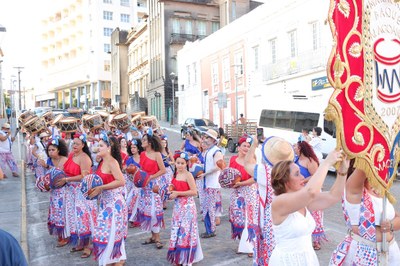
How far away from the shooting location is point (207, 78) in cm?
3644

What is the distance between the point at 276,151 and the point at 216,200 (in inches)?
167

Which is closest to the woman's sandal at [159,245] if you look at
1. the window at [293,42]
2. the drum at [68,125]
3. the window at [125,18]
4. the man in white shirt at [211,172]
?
the man in white shirt at [211,172]

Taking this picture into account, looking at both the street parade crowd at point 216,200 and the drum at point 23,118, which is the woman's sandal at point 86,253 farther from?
the drum at point 23,118

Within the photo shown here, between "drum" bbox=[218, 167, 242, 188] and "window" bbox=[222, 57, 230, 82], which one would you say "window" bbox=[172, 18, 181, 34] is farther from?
"drum" bbox=[218, 167, 242, 188]

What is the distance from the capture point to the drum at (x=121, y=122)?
13.1 metres

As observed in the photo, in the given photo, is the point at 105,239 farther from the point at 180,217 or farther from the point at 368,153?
the point at 368,153

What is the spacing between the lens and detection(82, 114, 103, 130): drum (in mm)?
13317

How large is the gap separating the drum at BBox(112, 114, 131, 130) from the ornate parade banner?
10381 millimetres

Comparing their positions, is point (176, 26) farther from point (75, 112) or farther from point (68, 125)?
point (68, 125)

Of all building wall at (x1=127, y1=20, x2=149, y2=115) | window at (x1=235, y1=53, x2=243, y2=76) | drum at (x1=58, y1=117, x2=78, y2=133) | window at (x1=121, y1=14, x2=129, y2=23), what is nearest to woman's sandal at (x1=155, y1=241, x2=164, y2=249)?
drum at (x1=58, y1=117, x2=78, y2=133)

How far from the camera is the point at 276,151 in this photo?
4059 mm

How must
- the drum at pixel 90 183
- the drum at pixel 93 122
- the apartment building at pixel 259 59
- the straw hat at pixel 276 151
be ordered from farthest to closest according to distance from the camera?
1. the apartment building at pixel 259 59
2. the drum at pixel 93 122
3. the drum at pixel 90 183
4. the straw hat at pixel 276 151

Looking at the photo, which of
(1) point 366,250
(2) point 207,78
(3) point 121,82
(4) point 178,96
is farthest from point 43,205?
(3) point 121,82

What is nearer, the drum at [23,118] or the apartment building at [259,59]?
the drum at [23,118]
